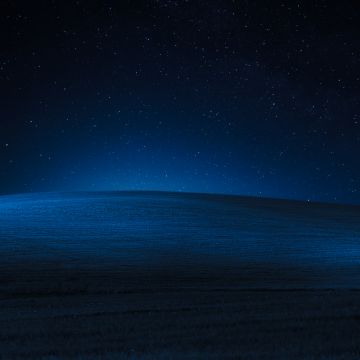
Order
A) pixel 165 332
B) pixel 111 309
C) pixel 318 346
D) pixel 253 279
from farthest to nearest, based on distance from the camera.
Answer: pixel 253 279, pixel 111 309, pixel 165 332, pixel 318 346

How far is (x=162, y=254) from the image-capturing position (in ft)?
→ 73.0

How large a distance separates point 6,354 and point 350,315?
5.38 meters

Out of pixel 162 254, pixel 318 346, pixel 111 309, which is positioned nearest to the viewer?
pixel 318 346

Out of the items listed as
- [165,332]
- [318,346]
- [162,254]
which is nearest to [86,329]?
[165,332]

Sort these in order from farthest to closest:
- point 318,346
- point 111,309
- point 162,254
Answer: point 162,254
point 111,309
point 318,346

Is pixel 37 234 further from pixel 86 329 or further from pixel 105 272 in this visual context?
pixel 86 329

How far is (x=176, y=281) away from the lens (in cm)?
1641

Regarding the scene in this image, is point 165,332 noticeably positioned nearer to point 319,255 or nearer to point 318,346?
point 318,346

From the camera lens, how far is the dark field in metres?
7.66

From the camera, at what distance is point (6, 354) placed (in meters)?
6.93

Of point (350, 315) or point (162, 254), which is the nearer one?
point (350, 315)

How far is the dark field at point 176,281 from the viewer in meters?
7.66

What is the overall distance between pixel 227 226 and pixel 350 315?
2040cm

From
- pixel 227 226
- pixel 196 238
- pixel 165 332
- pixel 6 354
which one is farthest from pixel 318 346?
pixel 227 226
